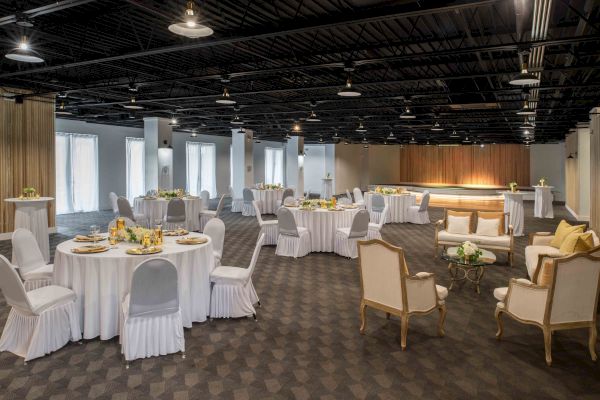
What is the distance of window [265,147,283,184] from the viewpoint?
2880 cm

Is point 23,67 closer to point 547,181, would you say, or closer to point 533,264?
point 533,264

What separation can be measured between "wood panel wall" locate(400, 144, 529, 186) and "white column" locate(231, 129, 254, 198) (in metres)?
16.9

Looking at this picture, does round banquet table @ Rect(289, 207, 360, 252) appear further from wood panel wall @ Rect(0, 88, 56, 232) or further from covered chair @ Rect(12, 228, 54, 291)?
wood panel wall @ Rect(0, 88, 56, 232)

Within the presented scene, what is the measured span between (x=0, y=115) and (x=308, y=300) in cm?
887

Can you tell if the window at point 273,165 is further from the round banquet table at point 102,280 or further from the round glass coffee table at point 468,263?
the round banquet table at point 102,280

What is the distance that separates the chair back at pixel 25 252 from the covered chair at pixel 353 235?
16.6 feet

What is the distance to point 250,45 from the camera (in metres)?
8.26

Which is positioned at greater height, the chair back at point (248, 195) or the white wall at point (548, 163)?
the white wall at point (548, 163)

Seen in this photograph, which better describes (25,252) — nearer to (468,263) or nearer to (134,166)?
(468,263)

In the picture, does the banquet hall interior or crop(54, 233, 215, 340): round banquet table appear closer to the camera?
the banquet hall interior

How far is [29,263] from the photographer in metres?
5.18

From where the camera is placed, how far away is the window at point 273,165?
2880 cm

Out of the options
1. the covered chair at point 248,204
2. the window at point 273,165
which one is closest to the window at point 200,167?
the window at point 273,165

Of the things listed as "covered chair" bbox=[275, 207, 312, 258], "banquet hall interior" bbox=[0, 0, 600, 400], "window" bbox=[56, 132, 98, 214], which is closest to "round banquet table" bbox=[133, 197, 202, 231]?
"banquet hall interior" bbox=[0, 0, 600, 400]
